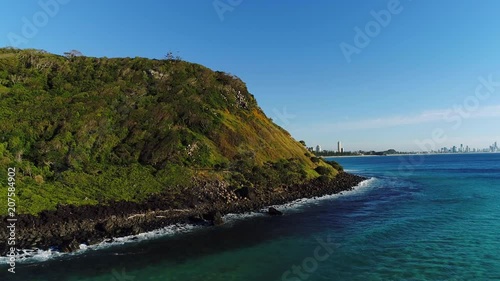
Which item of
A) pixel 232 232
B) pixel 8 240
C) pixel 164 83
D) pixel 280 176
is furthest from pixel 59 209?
pixel 164 83

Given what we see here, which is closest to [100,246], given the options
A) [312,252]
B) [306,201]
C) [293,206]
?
[312,252]

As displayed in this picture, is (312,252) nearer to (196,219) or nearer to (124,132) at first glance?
(196,219)

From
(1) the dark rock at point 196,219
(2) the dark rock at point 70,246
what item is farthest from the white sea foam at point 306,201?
(2) the dark rock at point 70,246

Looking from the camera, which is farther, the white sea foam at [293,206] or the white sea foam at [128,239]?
the white sea foam at [293,206]

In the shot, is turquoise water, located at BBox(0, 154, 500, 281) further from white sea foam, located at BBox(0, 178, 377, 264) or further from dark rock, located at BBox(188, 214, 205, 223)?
dark rock, located at BBox(188, 214, 205, 223)

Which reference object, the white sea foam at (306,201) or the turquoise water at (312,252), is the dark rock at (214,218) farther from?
the white sea foam at (306,201)

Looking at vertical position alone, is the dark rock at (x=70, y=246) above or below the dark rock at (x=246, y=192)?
below
